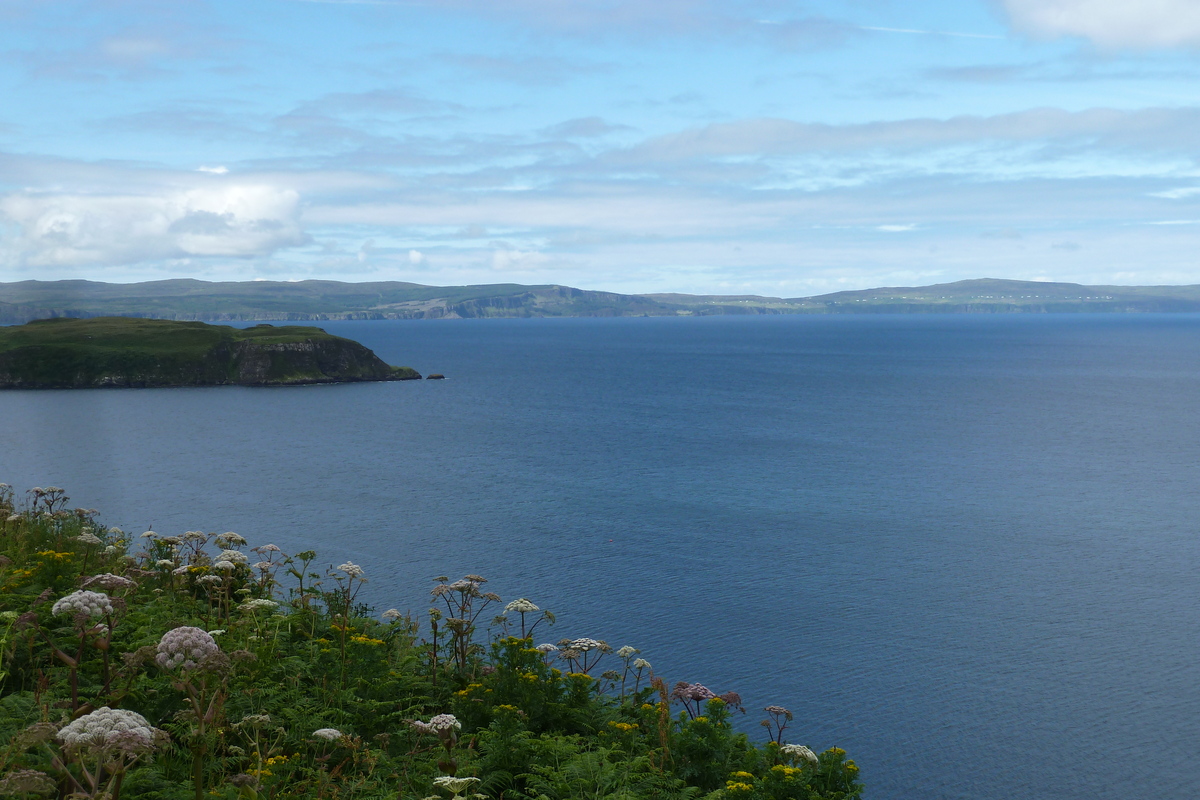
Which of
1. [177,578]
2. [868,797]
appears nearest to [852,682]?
[868,797]

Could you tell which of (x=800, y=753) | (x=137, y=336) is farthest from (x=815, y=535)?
(x=137, y=336)

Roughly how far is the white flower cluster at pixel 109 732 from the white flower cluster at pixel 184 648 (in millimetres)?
1159

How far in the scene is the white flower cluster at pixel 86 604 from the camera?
9.42 metres

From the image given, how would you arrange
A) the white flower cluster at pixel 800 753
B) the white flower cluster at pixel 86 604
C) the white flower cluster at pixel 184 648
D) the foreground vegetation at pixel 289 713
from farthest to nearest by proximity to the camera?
the white flower cluster at pixel 800 753, the white flower cluster at pixel 86 604, the foreground vegetation at pixel 289 713, the white flower cluster at pixel 184 648

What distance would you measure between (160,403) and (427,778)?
150m

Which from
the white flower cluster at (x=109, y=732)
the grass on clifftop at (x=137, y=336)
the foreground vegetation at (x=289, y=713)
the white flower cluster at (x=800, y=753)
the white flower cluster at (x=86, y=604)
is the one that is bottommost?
the white flower cluster at (x=800, y=753)

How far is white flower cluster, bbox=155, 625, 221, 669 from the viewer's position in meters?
8.76

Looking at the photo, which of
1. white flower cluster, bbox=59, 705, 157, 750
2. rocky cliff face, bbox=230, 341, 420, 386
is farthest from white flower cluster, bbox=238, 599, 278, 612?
rocky cliff face, bbox=230, 341, 420, 386

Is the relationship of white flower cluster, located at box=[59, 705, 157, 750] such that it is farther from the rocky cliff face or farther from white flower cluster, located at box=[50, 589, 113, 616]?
the rocky cliff face

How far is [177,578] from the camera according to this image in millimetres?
21047

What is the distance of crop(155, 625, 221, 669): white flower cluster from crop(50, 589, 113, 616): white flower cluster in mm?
1168

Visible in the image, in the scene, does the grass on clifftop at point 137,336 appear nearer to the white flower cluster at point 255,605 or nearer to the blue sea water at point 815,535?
the blue sea water at point 815,535

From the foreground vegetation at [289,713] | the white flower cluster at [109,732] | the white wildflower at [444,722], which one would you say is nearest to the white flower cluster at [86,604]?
the foreground vegetation at [289,713]

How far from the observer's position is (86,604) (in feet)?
31.0
